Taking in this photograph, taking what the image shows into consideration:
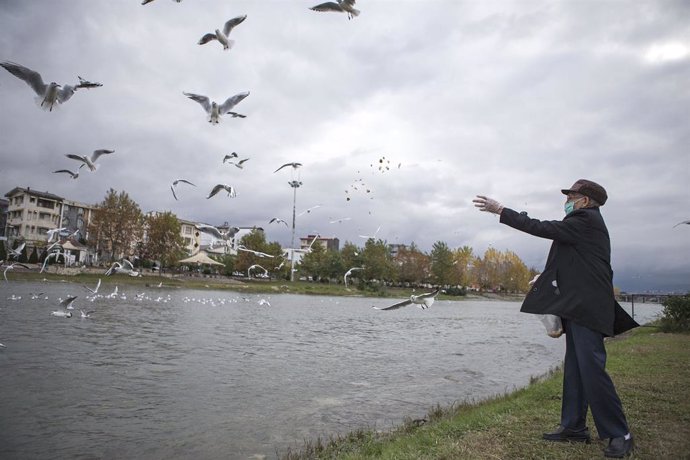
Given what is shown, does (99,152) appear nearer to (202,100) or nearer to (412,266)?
(202,100)

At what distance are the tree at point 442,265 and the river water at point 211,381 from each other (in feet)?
280

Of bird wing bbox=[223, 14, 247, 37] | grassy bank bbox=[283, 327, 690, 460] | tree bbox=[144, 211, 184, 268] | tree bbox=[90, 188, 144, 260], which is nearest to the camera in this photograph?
grassy bank bbox=[283, 327, 690, 460]

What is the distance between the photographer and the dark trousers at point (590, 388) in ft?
15.3

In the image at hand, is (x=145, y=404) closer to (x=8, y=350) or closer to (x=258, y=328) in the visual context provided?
(x=8, y=350)

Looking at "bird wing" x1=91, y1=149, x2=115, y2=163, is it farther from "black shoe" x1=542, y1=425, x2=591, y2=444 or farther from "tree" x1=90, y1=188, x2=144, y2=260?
"tree" x1=90, y1=188, x2=144, y2=260

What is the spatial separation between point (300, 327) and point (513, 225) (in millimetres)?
21136

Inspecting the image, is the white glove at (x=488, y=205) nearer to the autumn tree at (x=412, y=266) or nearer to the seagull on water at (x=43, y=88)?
the seagull on water at (x=43, y=88)

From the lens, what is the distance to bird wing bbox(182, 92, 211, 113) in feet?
A: 40.9

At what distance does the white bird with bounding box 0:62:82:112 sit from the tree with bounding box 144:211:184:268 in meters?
65.9

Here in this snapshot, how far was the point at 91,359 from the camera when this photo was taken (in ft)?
44.3

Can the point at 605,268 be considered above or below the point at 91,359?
above

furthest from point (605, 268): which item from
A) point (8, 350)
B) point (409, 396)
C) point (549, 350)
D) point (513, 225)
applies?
point (549, 350)

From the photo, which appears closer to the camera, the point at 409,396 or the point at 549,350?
the point at 409,396

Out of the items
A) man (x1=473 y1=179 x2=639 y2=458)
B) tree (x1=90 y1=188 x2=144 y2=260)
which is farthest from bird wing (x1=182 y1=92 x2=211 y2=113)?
tree (x1=90 y1=188 x2=144 y2=260)
